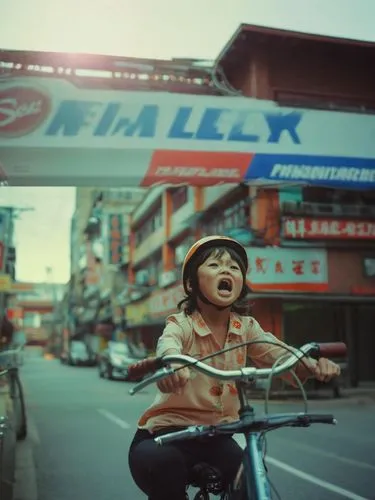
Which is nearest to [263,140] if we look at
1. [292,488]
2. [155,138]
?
[155,138]

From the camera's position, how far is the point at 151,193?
29516 millimetres

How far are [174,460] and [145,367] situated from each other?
409 millimetres

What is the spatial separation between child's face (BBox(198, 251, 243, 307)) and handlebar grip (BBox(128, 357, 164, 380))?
490mm

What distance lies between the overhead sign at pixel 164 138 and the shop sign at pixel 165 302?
12125mm

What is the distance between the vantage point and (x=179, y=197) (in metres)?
25.9

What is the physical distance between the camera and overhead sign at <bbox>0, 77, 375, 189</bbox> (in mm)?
5902

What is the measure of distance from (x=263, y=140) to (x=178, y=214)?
63.3 ft

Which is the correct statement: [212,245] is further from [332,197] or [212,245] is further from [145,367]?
[332,197]

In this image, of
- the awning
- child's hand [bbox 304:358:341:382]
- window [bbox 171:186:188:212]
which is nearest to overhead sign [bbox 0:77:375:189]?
child's hand [bbox 304:358:341:382]

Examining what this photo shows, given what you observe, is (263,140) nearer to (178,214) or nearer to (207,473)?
(207,473)

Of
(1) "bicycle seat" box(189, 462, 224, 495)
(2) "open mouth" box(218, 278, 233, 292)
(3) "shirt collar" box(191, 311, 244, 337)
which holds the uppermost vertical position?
(2) "open mouth" box(218, 278, 233, 292)

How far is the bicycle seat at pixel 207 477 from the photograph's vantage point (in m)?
2.28

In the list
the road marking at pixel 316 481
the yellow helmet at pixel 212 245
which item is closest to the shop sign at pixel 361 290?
the road marking at pixel 316 481

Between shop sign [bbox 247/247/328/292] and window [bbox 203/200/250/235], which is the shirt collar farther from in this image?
window [bbox 203/200/250/235]
